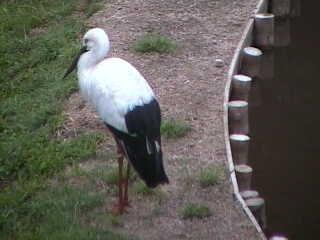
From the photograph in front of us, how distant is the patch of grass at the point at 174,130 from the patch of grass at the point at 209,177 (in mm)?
548

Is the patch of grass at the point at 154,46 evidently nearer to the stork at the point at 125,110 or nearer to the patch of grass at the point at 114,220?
the stork at the point at 125,110

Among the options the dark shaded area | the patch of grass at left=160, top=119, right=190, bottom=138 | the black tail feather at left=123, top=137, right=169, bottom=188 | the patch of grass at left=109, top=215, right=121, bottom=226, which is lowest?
the dark shaded area

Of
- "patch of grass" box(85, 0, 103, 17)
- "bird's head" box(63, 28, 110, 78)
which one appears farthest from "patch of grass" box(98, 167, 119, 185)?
"patch of grass" box(85, 0, 103, 17)

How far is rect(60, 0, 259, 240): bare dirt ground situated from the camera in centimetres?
562

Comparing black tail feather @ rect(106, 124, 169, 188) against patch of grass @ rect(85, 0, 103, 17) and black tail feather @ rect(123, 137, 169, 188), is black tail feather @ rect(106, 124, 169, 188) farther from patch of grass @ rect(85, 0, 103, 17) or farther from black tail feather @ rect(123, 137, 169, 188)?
patch of grass @ rect(85, 0, 103, 17)

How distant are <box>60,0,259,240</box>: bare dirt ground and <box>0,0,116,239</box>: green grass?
0.61ft

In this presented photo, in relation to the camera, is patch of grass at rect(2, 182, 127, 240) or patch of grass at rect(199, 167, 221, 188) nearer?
patch of grass at rect(2, 182, 127, 240)

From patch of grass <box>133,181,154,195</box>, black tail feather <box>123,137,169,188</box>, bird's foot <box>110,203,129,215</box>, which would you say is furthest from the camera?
patch of grass <box>133,181,154,195</box>

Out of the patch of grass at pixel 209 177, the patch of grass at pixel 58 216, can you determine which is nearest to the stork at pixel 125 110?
the patch of grass at pixel 58 216

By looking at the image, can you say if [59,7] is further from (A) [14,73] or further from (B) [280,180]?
(B) [280,180]

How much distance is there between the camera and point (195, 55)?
764cm

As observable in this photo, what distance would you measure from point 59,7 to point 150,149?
3.93m

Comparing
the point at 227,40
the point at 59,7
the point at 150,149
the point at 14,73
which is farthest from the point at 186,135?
the point at 59,7

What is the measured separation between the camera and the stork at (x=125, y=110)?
5.46 meters
